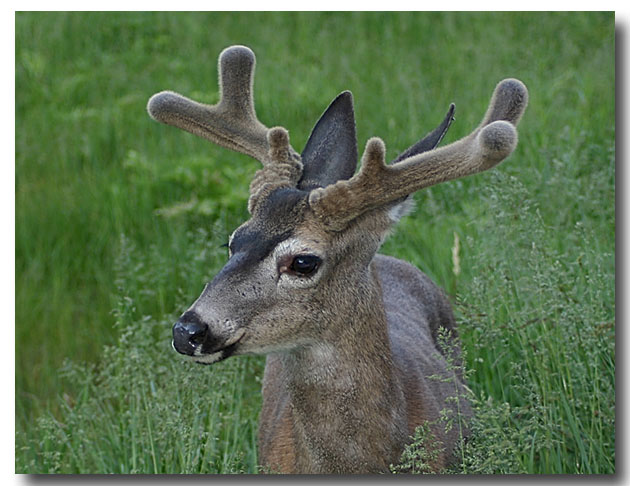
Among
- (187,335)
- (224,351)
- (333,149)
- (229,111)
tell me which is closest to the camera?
(187,335)

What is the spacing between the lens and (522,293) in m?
4.06

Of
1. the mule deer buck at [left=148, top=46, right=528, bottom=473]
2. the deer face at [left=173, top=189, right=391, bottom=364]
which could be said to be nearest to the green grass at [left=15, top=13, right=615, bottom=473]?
the mule deer buck at [left=148, top=46, right=528, bottom=473]

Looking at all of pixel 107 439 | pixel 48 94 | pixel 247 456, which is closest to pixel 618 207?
pixel 247 456

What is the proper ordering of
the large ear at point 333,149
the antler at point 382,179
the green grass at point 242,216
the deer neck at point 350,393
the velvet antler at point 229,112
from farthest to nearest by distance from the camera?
the green grass at point 242,216 < the velvet antler at point 229,112 < the large ear at point 333,149 < the deer neck at point 350,393 < the antler at point 382,179

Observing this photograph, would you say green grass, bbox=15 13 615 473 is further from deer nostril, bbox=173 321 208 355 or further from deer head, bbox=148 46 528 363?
deer nostril, bbox=173 321 208 355

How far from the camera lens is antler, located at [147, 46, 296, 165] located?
3551 millimetres

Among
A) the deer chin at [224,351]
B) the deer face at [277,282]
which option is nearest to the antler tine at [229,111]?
the deer face at [277,282]

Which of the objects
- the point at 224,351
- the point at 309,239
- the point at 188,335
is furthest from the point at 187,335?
the point at 309,239

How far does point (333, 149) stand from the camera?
338 cm

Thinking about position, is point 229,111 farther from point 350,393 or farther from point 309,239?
point 350,393

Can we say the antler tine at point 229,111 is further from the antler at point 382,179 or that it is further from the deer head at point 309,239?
the antler at point 382,179

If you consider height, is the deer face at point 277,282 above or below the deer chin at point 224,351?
above

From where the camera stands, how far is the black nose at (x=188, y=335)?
2.88m

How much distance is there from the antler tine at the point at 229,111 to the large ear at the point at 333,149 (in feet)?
0.69
